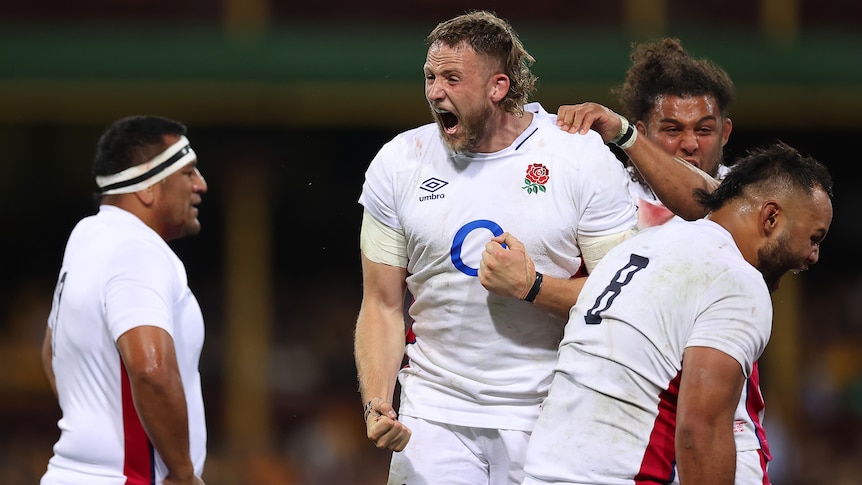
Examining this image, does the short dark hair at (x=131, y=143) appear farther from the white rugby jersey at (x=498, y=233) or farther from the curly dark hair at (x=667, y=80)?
the curly dark hair at (x=667, y=80)

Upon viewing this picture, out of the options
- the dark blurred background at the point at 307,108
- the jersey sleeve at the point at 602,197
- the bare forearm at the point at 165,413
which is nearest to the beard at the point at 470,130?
the jersey sleeve at the point at 602,197

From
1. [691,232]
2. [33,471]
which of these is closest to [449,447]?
[691,232]

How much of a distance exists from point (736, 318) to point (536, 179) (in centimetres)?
118

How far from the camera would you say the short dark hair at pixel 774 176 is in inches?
169

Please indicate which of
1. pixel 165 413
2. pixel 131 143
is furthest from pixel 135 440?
pixel 131 143

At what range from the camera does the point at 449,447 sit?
492 centimetres

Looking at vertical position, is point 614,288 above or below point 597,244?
above

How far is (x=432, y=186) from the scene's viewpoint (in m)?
4.99

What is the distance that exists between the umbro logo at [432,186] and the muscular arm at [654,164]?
52 cm

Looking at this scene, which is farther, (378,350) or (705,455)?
(378,350)

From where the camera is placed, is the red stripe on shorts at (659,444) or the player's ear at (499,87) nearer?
the red stripe on shorts at (659,444)

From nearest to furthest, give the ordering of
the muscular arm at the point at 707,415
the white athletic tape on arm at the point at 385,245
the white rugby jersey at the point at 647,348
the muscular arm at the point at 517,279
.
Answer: the muscular arm at the point at 707,415 < the white rugby jersey at the point at 647,348 < the muscular arm at the point at 517,279 < the white athletic tape on arm at the point at 385,245

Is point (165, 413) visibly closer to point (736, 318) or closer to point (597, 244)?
point (597, 244)

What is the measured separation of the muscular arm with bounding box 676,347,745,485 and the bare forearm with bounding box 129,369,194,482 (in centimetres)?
214
